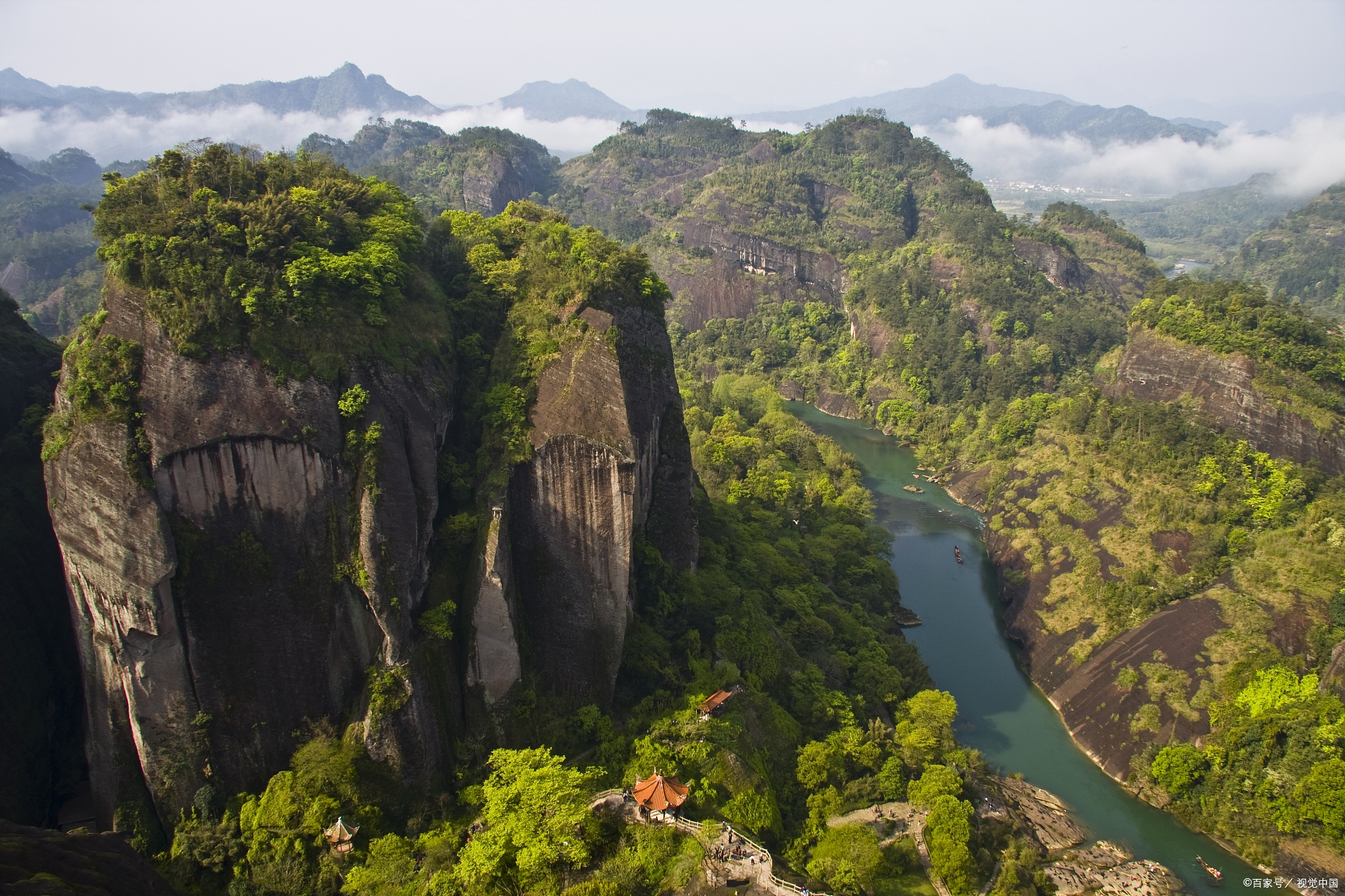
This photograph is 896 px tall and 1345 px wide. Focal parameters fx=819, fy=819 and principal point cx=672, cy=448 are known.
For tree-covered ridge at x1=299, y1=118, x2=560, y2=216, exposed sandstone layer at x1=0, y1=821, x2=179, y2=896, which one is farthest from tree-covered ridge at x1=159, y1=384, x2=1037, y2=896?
tree-covered ridge at x1=299, y1=118, x2=560, y2=216

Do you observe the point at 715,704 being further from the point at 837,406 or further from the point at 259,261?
the point at 837,406

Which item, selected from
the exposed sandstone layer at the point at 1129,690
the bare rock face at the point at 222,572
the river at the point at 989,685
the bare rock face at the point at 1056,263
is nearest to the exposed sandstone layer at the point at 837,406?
the river at the point at 989,685

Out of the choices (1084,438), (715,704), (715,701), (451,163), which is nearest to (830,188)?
(451,163)

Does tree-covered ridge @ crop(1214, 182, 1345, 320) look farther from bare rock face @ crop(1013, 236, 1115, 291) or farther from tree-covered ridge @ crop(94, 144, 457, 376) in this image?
tree-covered ridge @ crop(94, 144, 457, 376)

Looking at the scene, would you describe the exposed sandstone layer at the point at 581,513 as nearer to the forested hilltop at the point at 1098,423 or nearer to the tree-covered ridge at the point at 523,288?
the tree-covered ridge at the point at 523,288

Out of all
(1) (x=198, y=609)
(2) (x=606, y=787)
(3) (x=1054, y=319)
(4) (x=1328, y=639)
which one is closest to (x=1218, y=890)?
(4) (x=1328, y=639)

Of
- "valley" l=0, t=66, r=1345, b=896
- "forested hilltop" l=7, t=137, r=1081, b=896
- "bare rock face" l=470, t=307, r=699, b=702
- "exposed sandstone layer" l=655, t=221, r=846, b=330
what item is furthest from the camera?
"exposed sandstone layer" l=655, t=221, r=846, b=330
